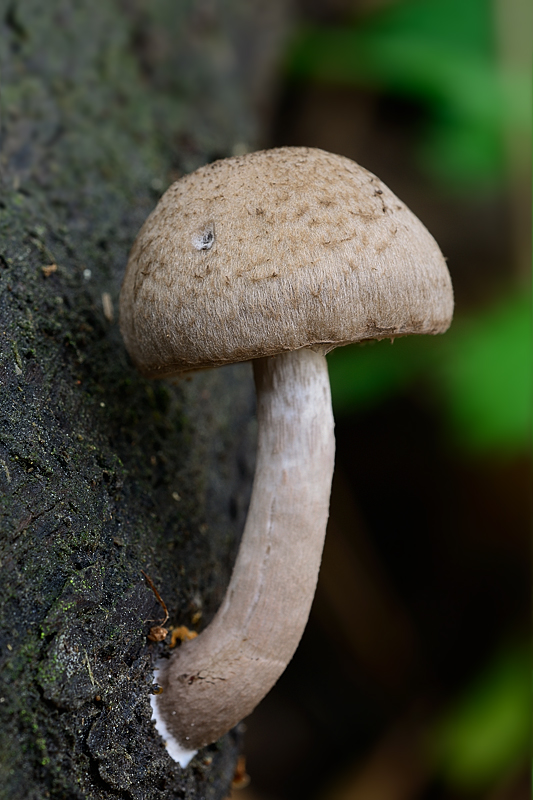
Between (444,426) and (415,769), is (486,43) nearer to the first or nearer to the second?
(444,426)

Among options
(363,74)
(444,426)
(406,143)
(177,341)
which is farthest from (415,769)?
(363,74)

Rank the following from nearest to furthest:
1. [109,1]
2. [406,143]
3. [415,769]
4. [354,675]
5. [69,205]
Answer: [69,205], [109,1], [415,769], [354,675], [406,143]

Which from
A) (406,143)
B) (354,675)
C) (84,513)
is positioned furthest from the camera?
(406,143)

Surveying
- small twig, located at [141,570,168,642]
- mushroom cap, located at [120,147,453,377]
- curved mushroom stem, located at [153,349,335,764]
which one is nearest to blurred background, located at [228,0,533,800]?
curved mushroom stem, located at [153,349,335,764]

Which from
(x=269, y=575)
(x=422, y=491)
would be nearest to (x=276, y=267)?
(x=269, y=575)

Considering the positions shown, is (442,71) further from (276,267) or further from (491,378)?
(276,267)

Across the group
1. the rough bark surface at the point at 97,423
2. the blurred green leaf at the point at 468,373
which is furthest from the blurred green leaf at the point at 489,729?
the rough bark surface at the point at 97,423

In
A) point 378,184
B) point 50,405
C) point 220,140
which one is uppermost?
point 220,140
